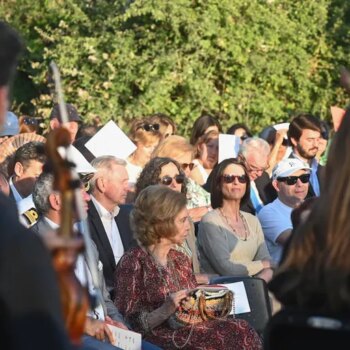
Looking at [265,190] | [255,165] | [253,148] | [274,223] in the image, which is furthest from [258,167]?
Result: [274,223]

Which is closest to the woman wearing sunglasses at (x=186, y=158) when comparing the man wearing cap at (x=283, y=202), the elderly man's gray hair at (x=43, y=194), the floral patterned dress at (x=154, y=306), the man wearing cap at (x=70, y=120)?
the man wearing cap at (x=283, y=202)

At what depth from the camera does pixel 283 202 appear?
963 cm

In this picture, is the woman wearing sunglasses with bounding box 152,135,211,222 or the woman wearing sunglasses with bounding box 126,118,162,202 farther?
the woman wearing sunglasses with bounding box 126,118,162,202

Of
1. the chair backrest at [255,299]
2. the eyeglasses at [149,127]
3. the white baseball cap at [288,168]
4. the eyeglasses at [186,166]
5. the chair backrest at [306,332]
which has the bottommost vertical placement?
the chair backrest at [255,299]

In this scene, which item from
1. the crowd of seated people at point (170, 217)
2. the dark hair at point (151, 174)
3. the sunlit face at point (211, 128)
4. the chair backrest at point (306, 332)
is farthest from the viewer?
the sunlit face at point (211, 128)

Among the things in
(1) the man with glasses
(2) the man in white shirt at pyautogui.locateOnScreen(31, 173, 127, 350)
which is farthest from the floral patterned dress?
(1) the man with glasses

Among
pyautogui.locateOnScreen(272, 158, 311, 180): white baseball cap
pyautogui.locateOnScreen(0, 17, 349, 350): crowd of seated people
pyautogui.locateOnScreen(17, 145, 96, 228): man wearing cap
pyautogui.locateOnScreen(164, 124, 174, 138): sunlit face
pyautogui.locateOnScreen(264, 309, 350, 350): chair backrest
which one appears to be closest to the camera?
pyautogui.locateOnScreen(264, 309, 350, 350): chair backrest

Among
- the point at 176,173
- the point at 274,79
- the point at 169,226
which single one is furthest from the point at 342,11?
the point at 169,226

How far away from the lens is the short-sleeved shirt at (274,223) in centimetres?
925

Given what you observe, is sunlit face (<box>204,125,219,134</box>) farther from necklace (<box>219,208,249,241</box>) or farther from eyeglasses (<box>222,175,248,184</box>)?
necklace (<box>219,208,249,241</box>)

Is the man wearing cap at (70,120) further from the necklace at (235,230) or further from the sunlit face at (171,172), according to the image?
the necklace at (235,230)

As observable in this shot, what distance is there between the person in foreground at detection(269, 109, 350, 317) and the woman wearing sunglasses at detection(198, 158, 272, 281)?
5.46m

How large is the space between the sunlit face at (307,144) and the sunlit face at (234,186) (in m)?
1.99

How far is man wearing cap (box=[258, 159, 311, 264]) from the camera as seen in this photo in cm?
925
